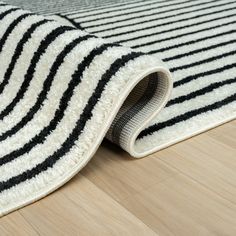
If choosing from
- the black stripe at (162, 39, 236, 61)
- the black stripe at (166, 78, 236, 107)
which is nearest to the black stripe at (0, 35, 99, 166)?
the black stripe at (166, 78, 236, 107)

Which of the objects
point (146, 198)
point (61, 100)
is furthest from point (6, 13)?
point (146, 198)

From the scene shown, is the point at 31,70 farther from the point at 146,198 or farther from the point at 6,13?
the point at 146,198

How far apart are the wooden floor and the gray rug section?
90 centimetres

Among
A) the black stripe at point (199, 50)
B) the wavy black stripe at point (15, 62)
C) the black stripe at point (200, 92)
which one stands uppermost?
the wavy black stripe at point (15, 62)

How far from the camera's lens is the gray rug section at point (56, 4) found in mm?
1550

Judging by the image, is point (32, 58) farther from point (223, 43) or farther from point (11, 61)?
point (223, 43)

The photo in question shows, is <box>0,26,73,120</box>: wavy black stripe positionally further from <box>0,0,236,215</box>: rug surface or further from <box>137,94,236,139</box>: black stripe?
<box>137,94,236,139</box>: black stripe

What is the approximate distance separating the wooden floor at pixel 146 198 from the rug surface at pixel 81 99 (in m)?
0.03

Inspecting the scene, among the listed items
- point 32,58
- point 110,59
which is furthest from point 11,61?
point 110,59

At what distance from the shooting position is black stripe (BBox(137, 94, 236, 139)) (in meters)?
0.80

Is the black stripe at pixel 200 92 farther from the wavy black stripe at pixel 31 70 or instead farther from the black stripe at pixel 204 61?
the wavy black stripe at pixel 31 70

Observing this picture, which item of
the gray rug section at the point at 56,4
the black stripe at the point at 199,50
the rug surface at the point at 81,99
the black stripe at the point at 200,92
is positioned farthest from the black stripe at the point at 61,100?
the gray rug section at the point at 56,4

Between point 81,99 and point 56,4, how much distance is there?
100 cm

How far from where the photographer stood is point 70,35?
32.1 inches
